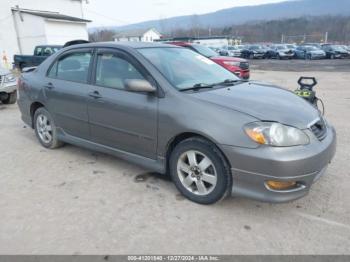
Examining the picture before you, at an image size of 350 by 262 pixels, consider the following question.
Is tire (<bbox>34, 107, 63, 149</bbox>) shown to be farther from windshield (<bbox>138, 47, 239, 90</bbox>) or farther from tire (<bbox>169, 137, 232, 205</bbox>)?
tire (<bbox>169, 137, 232, 205</bbox>)

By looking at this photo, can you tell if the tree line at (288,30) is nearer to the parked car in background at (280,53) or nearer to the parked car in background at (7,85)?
Answer: the parked car in background at (280,53)

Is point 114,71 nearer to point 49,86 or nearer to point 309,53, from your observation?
point 49,86

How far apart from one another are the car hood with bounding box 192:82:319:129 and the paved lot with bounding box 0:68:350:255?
3.03 feet

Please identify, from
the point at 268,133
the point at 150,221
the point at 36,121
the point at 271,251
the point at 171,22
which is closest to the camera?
the point at 271,251

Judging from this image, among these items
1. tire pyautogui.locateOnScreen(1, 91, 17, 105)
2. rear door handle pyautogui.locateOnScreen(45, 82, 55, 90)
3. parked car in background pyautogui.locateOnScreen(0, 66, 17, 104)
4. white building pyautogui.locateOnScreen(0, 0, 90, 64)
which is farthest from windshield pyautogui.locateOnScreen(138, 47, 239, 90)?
white building pyautogui.locateOnScreen(0, 0, 90, 64)

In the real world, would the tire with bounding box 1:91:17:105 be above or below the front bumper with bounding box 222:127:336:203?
below

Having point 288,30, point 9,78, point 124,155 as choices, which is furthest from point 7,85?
point 288,30

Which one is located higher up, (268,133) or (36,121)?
(268,133)

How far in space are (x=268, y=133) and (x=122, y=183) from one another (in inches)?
74.4

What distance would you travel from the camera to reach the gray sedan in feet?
9.34

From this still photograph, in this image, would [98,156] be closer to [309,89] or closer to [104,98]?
[104,98]

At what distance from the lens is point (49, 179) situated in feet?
13.1

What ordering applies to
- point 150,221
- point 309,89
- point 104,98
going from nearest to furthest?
point 150,221
point 104,98
point 309,89

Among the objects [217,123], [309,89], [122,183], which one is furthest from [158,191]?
[309,89]
